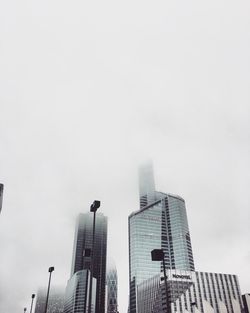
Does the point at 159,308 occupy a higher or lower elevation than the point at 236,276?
lower

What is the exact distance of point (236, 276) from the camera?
7269 inches

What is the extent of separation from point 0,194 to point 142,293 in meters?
165

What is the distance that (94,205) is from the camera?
2394cm

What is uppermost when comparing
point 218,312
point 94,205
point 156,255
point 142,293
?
point 142,293

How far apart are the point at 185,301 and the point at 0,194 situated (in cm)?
13907

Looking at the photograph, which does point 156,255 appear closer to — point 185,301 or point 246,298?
point 246,298

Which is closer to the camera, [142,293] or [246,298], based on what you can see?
[246,298]

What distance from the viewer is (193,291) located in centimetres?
16462

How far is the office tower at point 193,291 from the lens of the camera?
6339 inches

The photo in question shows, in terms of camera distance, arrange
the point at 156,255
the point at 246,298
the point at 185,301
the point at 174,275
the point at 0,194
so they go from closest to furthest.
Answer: the point at 156,255
the point at 246,298
the point at 0,194
the point at 185,301
the point at 174,275

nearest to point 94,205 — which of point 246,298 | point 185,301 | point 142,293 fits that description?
point 246,298

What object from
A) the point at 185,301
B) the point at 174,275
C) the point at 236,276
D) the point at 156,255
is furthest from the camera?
the point at 236,276

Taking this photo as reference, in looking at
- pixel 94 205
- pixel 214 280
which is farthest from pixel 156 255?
pixel 214 280

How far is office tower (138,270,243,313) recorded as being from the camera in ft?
528
